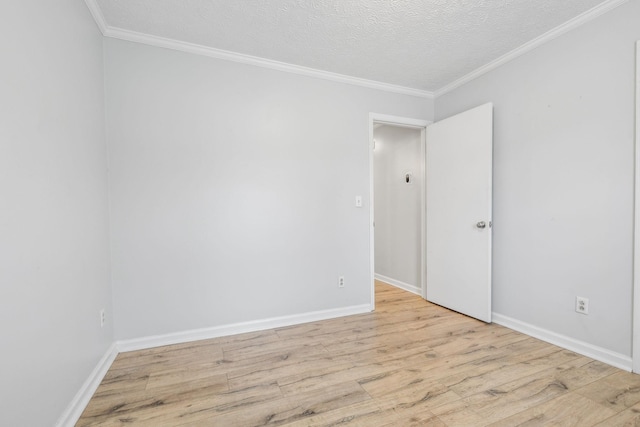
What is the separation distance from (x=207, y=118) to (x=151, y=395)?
202cm

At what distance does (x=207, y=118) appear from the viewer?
2.39 m

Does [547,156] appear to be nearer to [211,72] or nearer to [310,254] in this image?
[310,254]

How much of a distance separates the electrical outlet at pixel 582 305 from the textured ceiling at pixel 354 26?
2.07m

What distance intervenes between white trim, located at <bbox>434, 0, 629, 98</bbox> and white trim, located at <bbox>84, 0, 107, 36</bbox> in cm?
319

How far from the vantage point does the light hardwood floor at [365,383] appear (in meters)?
1.46

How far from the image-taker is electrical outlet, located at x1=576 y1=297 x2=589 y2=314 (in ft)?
6.73

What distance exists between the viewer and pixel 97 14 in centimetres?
192

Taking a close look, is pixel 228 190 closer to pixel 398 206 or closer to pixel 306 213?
pixel 306 213

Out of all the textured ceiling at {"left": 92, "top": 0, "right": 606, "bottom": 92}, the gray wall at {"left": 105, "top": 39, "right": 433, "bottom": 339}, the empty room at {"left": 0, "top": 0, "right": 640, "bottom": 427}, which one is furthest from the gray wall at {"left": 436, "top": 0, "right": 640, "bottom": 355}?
the gray wall at {"left": 105, "top": 39, "right": 433, "bottom": 339}

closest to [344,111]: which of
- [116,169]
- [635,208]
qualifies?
[116,169]

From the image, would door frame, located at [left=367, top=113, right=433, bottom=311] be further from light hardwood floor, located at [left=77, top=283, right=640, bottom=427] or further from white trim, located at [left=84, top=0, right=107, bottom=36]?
white trim, located at [left=84, top=0, right=107, bottom=36]

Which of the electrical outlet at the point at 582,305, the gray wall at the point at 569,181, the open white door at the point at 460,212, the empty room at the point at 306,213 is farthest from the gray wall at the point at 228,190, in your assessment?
the electrical outlet at the point at 582,305

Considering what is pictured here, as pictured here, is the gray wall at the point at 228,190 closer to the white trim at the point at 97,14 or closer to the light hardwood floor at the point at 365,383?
the white trim at the point at 97,14

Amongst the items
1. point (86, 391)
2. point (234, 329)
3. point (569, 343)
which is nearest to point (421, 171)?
point (569, 343)
